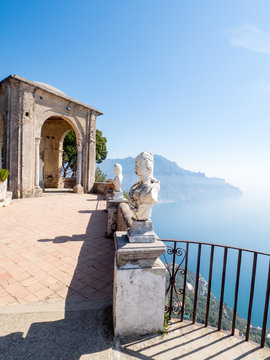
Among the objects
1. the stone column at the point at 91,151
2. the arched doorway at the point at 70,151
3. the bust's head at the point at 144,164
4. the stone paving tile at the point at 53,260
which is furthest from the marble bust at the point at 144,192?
the arched doorway at the point at 70,151

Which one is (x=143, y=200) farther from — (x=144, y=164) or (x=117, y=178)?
(x=117, y=178)

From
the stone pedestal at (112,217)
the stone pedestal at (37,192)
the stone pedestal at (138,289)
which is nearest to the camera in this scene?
the stone pedestal at (138,289)

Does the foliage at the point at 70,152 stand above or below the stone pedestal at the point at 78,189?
above

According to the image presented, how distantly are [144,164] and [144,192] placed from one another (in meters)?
0.33

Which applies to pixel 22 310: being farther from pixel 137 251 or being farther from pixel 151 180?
pixel 151 180

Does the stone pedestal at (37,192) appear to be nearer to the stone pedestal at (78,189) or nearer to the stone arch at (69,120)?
the stone pedestal at (78,189)

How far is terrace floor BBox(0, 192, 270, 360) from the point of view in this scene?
74.1 inches

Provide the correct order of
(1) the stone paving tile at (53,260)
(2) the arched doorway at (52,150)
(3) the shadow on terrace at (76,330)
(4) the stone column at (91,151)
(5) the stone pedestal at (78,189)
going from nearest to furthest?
(3) the shadow on terrace at (76,330), (1) the stone paving tile at (53,260), (5) the stone pedestal at (78,189), (4) the stone column at (91,151), (2) the arched doorway at (52,150)

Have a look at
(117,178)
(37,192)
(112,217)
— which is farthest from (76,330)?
(37,192)

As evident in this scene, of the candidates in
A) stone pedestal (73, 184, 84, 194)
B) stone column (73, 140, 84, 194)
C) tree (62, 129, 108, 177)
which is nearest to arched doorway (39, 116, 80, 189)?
stone column (73, 140, 84, 194)

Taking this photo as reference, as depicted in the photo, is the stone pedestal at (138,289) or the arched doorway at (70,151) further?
the arched doorway at (70,151)

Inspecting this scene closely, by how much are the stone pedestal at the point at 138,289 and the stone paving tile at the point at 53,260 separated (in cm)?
83

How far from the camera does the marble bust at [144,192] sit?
2150 millimetres

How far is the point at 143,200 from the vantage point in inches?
A: 84.8
